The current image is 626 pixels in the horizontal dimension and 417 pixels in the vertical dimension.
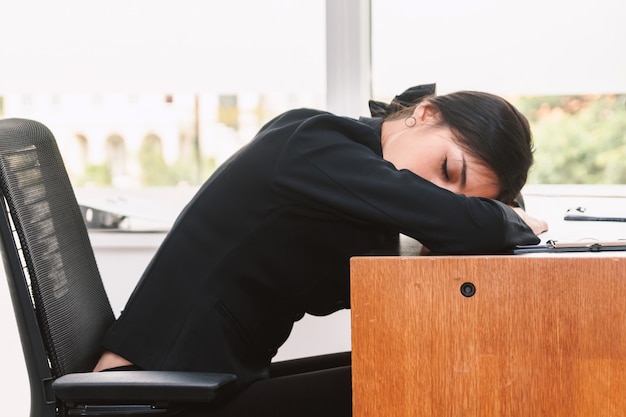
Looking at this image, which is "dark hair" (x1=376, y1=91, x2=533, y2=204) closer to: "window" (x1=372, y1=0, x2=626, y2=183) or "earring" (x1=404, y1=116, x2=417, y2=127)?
"earring" (x1=404, y1=116, x2=417, y2=127)

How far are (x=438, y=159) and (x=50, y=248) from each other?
563mm

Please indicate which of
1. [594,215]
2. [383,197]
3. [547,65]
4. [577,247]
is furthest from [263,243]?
[547,65]

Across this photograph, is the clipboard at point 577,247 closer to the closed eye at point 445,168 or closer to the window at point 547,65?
the closed eye at point 445,168

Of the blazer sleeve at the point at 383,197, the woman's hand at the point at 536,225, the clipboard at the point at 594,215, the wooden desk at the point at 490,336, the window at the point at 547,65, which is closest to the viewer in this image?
the wooden desk at the point at 490,336

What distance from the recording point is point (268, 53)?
8.05 feet

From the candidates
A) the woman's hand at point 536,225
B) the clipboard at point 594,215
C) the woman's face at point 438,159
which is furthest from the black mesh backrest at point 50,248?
the clipboard at point 594,215

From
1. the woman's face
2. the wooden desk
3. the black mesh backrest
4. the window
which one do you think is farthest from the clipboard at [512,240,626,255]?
A: the window

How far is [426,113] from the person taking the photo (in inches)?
52.5

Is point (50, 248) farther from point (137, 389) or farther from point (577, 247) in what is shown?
point (577, 247)

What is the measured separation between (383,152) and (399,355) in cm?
43

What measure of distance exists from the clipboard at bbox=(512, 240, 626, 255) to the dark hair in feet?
0.62

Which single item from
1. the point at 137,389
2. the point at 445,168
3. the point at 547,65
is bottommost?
the point at 137,389

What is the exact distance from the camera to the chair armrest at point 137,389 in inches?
39.9

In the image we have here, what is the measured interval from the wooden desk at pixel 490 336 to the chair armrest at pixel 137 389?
176 millimetres
